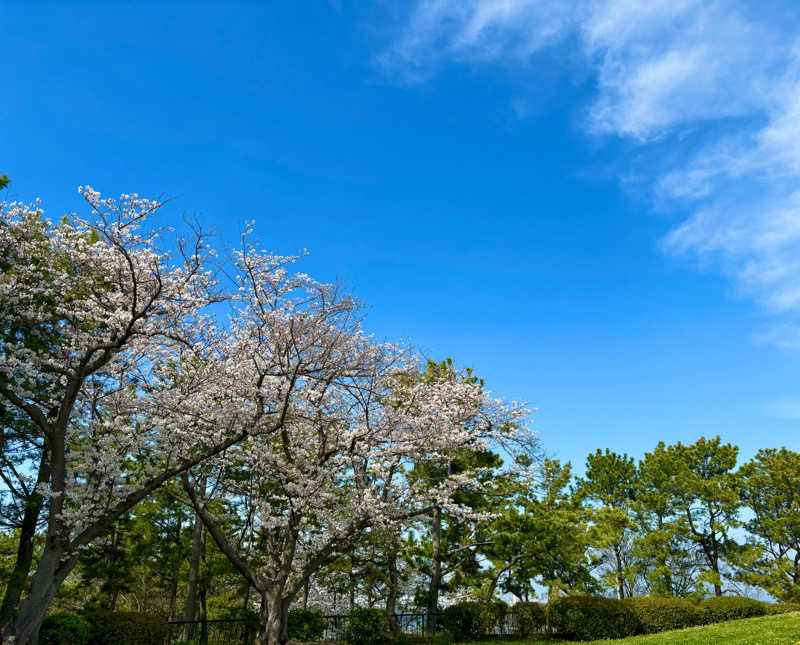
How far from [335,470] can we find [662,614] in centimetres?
1493

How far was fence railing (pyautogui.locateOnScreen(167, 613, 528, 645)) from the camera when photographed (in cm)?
1792

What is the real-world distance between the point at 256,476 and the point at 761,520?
27190 mm

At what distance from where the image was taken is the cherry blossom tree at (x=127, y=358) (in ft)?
41.9

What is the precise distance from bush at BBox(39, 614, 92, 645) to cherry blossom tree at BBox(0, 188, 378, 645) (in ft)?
6.92

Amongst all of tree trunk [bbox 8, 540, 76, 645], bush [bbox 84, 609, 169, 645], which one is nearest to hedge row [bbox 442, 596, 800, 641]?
bush [bbox 84, 609, 169, 645]

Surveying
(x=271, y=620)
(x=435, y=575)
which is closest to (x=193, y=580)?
(x=271, y=620)

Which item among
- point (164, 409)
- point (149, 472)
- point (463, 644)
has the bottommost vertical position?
point (463, 644)

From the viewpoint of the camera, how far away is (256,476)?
17.1 meters

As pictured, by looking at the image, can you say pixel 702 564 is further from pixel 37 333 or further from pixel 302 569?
pixel 37 333

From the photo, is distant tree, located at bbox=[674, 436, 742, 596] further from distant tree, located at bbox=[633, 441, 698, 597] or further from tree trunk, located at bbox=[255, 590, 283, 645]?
tree trunk, located at bbox=[255, 590, 283, 645]

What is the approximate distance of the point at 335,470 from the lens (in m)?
15.2

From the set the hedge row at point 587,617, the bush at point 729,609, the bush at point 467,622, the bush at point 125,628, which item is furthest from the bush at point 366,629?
the bush at point 729,609

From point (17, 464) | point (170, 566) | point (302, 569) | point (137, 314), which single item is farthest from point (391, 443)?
point (170, 566)

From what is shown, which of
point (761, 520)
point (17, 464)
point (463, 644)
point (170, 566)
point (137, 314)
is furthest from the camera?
point (761, 520)
